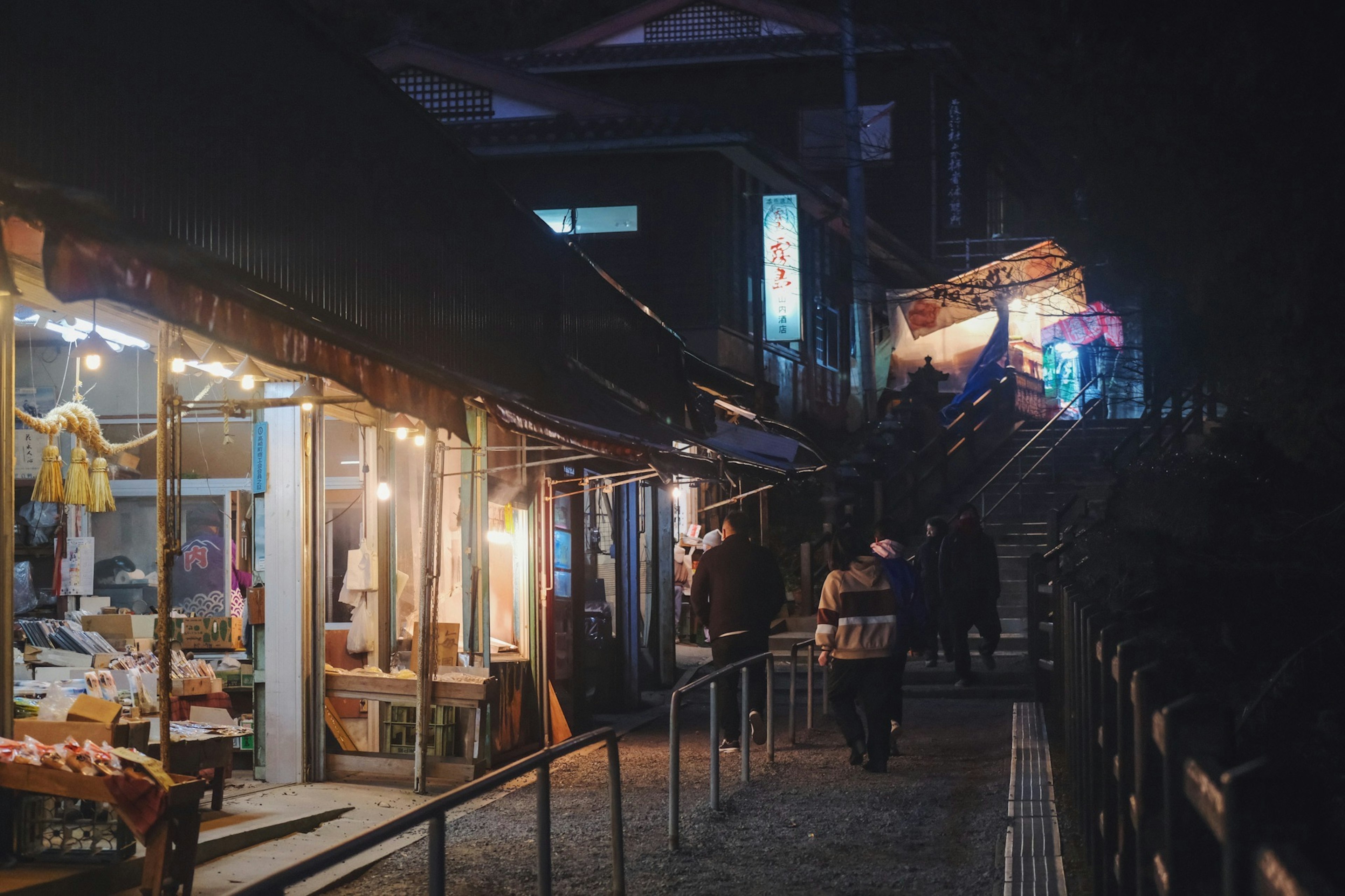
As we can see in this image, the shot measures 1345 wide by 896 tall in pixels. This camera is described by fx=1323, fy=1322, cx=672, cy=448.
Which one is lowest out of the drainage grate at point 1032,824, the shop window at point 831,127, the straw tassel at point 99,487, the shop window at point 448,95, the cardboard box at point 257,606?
the drainage grate at point 1032,824

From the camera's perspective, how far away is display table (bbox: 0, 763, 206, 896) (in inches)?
263

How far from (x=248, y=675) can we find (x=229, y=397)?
9.57ft

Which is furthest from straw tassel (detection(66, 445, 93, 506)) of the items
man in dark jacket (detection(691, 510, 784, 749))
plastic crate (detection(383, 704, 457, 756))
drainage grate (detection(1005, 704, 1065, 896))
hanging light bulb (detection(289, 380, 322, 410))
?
drainage grate (detection(1005, 704, 1065, 896))

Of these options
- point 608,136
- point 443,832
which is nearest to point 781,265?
point 608,136

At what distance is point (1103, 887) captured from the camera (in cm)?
543

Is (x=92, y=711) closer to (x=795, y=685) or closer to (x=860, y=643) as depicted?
(x=860, y=643)

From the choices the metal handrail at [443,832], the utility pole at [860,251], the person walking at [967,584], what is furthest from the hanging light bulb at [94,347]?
the utility pole at [860,251]

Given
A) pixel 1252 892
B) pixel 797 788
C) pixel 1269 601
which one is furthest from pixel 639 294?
pixel 1252 892

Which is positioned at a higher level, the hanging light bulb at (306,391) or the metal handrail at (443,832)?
the hanging light bulb at (306,391)

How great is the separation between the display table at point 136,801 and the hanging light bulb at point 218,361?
3.11 meters

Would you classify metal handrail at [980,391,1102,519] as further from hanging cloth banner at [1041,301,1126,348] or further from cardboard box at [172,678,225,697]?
cardboard box at [172,678,225,697]

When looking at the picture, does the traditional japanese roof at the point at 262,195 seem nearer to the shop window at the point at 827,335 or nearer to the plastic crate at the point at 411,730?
the plastic crate at the point at 411,730

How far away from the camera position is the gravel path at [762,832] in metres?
7.73

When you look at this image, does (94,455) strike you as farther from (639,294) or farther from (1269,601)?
(639,294)
